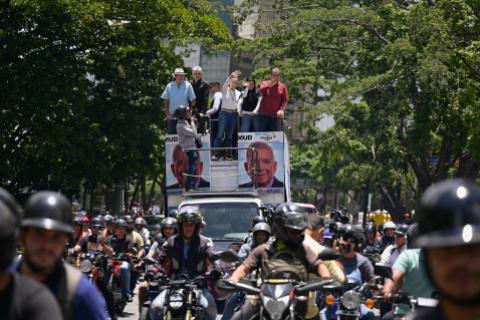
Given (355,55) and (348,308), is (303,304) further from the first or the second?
(355,55)

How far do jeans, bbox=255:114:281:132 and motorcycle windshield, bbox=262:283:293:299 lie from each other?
13234 millimetres

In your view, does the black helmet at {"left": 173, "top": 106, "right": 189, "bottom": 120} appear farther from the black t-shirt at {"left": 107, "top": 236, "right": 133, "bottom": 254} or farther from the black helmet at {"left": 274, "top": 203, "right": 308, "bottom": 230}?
the black helmet at {"left": 274, "top": 203, "right": 308, "bottom": 230}

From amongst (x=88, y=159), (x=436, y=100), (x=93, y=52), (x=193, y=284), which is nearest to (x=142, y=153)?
(x=88, y=159)

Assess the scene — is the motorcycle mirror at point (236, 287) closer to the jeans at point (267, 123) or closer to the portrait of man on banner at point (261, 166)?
the portrait of man on banner at point (261, 166)

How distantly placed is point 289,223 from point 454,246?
598cm

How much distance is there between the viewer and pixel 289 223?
9359 millimetres

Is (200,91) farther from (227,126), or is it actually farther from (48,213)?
(48,213)

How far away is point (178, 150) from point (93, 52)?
35.9ft

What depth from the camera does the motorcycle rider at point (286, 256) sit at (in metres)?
9.37

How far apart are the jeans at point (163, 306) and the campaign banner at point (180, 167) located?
979 centimetres

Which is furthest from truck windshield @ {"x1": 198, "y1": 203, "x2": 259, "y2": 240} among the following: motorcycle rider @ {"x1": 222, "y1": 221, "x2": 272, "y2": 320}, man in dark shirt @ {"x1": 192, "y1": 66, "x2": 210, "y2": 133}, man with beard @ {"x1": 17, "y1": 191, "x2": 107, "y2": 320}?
man with beard @ {"x1": 17, "y1": 191, "x2": 107, "y2": 320}

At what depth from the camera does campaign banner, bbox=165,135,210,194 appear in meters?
21.2

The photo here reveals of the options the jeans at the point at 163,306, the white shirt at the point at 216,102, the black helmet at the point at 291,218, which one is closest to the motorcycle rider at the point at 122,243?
the white shirt at the point at 216,102

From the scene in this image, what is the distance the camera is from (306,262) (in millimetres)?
9555
